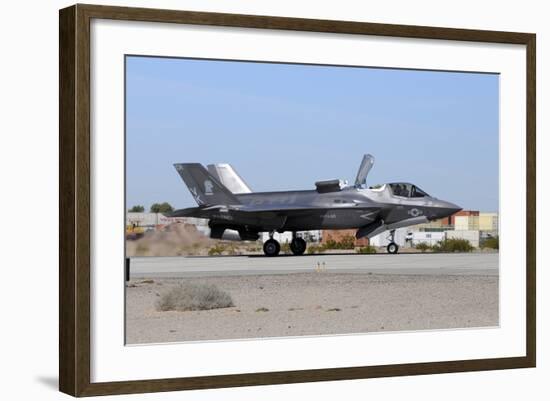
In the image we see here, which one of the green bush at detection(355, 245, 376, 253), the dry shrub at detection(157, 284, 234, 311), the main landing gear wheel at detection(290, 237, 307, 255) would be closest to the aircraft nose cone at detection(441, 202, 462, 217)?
the green bush at detection(355, 245, 376, 253)

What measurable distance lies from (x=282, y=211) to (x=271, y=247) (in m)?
0.50

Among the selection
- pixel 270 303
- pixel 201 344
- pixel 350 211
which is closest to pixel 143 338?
pixel 201 344

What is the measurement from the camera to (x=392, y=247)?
14234 mm

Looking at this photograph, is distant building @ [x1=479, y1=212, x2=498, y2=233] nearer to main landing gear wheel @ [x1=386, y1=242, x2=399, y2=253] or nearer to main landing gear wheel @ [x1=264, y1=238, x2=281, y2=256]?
main landing gear wheel @ [x1=386, y1=242, x2=399, y2=253]

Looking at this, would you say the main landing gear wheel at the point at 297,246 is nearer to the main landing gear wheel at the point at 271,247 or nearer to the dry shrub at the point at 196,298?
the main landing gear wheel at the point at 271,247

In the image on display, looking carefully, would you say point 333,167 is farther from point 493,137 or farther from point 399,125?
point 493,137

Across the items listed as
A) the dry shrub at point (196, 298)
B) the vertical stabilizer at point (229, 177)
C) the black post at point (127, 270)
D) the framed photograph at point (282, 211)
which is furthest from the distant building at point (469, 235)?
the black post at point (127, 270)

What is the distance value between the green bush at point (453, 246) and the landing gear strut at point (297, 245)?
1.77 metres

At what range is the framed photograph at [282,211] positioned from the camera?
38.5 feet

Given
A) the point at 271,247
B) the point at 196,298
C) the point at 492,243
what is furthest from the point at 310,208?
the point at 492,243

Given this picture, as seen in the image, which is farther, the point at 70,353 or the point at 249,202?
the point at 249,202

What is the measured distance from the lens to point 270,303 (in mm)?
12953

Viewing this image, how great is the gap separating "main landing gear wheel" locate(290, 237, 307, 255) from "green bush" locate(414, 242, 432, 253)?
1536 mm

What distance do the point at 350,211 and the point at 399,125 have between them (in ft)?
4.37
